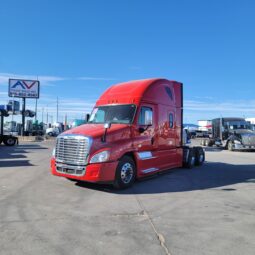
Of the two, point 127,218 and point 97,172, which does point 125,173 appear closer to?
point 97,172

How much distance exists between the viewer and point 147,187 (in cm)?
945

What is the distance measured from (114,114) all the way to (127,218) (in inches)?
182

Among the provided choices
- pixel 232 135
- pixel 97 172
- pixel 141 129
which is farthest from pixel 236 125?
pixel 97 172

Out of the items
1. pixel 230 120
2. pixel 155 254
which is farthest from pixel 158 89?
pixel 230 120

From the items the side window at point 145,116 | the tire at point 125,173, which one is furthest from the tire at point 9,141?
the tire at point 125,173

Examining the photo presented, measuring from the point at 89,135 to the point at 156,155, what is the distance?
3130 millimetres

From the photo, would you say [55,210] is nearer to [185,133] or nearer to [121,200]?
[121,200]

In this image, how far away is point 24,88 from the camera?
164 feet

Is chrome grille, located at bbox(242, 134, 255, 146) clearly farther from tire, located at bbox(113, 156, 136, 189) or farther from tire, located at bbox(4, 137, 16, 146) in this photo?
tire, located at bbox(4, 137, 16, 146)

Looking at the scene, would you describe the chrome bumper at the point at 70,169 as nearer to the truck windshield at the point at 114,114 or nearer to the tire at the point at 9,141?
the truck windshield at the point at 114,114

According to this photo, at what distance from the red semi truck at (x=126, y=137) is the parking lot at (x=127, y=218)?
59cm

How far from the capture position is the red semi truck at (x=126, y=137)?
856 cm

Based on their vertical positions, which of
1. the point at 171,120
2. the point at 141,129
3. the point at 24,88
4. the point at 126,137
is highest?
the point at 24,88

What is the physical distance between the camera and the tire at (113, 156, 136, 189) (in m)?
8.86
